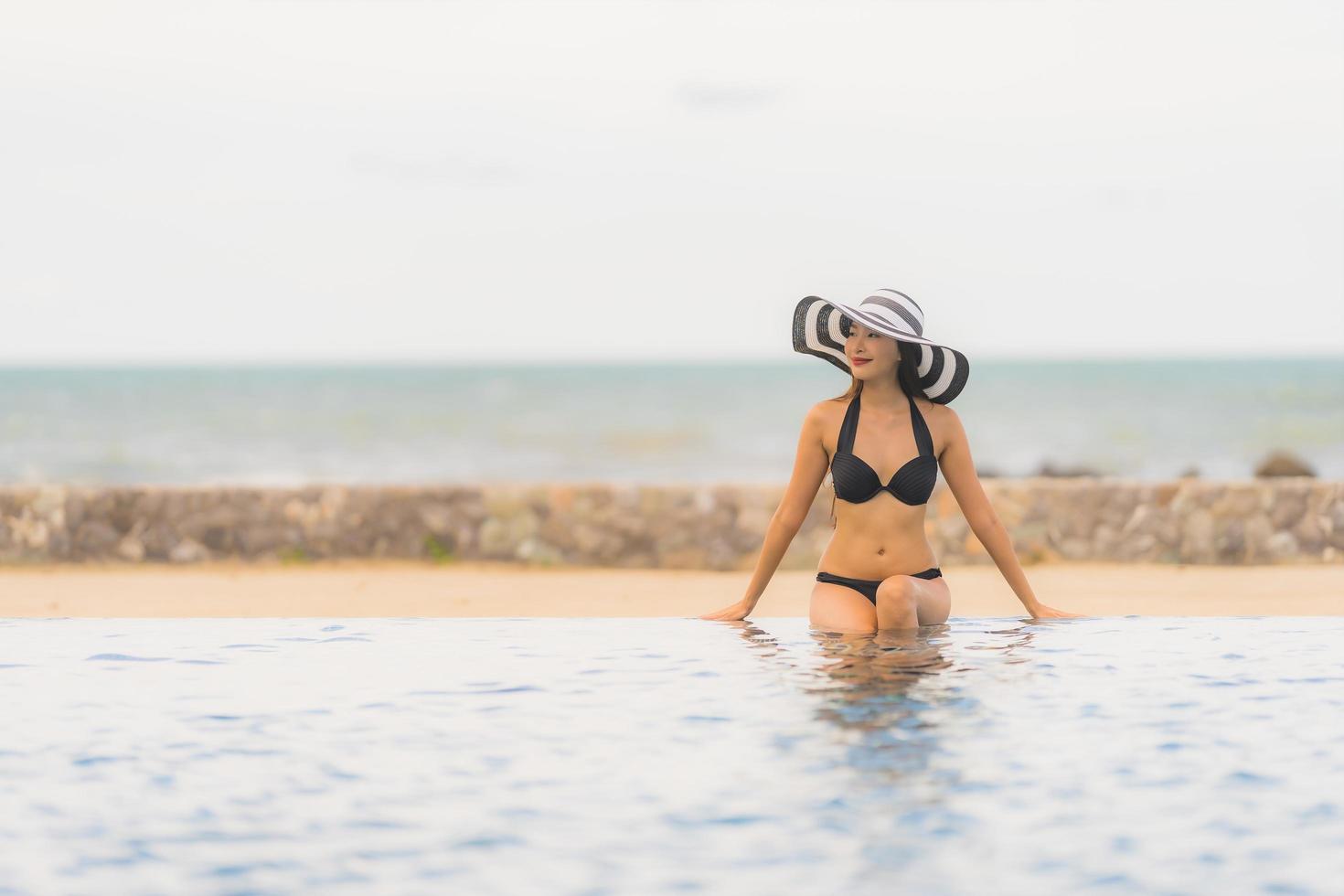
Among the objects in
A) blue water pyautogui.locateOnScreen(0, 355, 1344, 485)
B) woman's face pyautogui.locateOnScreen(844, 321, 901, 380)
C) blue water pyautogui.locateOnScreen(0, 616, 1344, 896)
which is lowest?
blue water pyautogui.locateOnScreen(0, 616, 1344, 896)

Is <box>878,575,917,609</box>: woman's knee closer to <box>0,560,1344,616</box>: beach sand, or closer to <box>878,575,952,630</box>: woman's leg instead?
<box>878,575,952,630</box>: woman's leg

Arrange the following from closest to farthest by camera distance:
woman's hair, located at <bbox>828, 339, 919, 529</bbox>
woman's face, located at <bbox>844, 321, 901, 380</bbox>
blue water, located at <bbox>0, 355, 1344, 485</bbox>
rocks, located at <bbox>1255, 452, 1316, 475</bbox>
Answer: woman's face, located at <bbox>844, 321, 901, 380</bbox> → woman's hair, located at <bbox>828, 339, 919, 529</bbox> → rocks, located at <bbox>1255, 452, 1316, 475</bbox> → blue water, located at <bbox>0, 355, 1344, 485</bbox>

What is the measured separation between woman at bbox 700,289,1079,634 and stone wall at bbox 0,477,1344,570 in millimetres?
4864

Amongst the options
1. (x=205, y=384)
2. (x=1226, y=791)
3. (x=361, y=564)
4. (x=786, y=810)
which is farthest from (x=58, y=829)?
(x=205, y=384)

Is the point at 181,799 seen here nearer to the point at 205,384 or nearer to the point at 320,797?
the point at 320,797

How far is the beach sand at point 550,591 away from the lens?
9125 millimetres

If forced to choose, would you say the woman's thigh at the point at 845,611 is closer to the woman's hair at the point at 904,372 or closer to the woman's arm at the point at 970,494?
the woman's hair at the point at 904,372

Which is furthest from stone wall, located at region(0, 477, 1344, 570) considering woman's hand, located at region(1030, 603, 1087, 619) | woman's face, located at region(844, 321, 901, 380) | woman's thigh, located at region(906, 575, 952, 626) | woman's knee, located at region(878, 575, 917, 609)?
woman's face, located at region(844, 321, 901, 380)

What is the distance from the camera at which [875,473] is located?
5.88 meters

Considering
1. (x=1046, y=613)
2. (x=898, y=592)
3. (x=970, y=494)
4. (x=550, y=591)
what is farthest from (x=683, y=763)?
(x=550, y=591)

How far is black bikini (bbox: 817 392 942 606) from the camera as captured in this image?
19.2 ft

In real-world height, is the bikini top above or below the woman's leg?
above

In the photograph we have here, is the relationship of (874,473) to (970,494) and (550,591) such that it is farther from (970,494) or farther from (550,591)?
(550,591)

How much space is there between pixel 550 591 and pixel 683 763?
575cm
